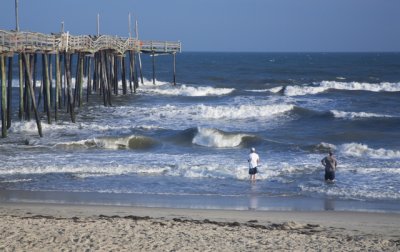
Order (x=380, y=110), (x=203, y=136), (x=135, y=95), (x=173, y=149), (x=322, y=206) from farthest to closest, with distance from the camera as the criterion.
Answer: (x=135, y=95) < (x=380, y=110) < (x=203, y=136) < (x=173, y=149) < (x=322, y=206)

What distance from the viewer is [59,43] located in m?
27.2

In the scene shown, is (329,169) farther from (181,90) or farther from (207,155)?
(181,90)

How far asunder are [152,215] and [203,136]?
12854mm

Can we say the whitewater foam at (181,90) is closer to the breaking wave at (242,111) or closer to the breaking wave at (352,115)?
the breaking wave at (242,111)

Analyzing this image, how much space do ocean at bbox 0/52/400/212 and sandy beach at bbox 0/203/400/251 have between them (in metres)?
1.06

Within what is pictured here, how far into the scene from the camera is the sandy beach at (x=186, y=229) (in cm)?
1012

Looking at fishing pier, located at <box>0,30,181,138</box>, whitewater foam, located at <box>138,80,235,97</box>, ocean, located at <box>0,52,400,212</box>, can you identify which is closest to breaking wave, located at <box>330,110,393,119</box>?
ocean, located at <box>0,52,400,212</box>

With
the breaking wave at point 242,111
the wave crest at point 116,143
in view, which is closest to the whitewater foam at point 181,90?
the breaking wave at point 242,111

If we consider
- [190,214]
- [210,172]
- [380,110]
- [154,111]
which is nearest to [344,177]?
[210,172]

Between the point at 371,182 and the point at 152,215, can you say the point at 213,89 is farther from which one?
the point at 152,215

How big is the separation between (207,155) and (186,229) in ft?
36.8

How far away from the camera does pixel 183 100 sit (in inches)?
1674

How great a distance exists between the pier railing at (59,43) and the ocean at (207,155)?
310 centimetres

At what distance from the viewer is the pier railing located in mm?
23344
